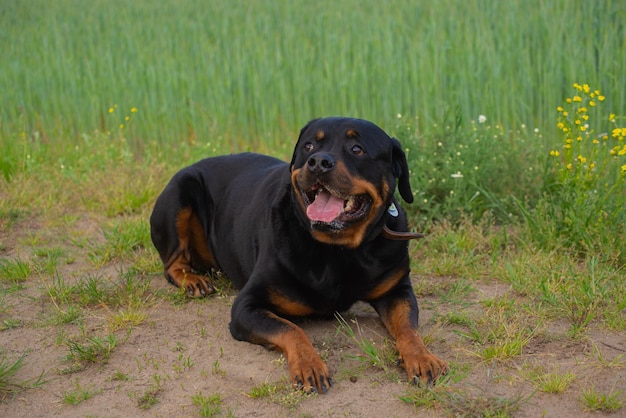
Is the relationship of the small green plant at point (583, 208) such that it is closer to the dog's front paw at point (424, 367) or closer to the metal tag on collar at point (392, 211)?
the metal tag on collar at point (392, 211)

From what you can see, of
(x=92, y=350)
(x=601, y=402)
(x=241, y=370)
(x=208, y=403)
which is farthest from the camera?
(x=92, y=350)

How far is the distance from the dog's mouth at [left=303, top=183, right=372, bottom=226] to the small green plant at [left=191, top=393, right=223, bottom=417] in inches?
34.2

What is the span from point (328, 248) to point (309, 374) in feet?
2.18

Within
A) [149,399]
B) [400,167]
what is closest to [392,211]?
[400,167]

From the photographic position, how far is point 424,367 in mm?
3244

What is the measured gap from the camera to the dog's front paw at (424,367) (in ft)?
10.5

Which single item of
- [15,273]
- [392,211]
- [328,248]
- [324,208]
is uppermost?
[324,208]

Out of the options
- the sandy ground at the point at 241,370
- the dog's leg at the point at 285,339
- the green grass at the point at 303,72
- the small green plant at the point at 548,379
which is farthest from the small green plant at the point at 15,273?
the small green plant at the point at 548,379

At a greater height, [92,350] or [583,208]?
[583,208]

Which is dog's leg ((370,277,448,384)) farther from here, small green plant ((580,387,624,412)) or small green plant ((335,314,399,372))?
small green plant ((580,387,624,412))

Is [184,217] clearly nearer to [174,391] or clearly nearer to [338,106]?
[174,391]

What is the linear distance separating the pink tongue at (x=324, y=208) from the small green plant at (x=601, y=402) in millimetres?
1254

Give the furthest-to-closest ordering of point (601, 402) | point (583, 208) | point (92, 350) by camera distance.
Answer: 1. point (583, 208)
2. point (92, 350)
3. point (601, 402)

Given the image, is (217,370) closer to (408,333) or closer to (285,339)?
(285,339)
